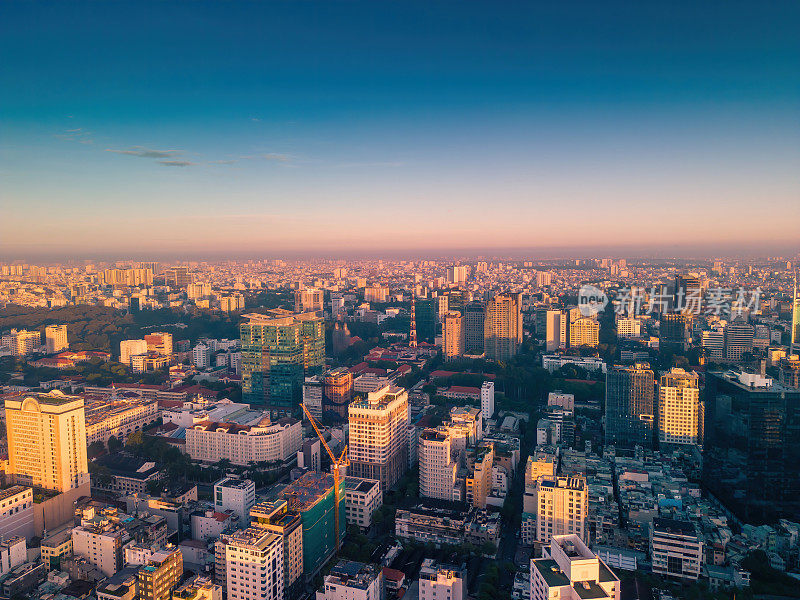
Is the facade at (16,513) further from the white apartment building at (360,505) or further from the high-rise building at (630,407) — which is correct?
the high-rise building at (630,407)

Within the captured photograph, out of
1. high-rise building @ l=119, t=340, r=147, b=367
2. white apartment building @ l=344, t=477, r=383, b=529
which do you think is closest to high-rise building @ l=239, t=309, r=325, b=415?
white apartment building @ l=344, t=477, r=383, b=529

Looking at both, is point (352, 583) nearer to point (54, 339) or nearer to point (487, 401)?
point (487, 401)

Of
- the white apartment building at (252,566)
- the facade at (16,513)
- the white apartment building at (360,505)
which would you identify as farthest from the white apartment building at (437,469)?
the facade at (16,513)

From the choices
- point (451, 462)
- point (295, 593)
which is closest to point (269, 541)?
point (295, 593)

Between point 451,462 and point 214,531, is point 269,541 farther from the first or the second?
point 451,462

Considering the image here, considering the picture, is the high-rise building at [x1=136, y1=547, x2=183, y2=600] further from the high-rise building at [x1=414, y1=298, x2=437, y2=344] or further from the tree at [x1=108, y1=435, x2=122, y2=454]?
the high-rise building at [x1=414, y1=298, x2=437, y2=344]

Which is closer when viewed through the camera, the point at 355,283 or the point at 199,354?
the point at 199,354

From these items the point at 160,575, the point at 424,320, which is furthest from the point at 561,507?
the point at 424,320
